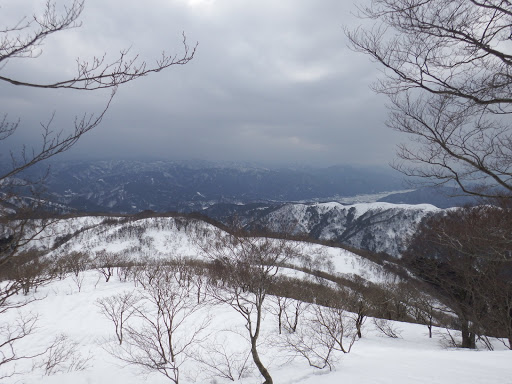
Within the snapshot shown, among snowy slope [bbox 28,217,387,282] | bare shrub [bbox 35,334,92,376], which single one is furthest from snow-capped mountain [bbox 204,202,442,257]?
bare shrub [bbox 35,334,92,376]

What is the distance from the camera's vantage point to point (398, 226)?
157 metres

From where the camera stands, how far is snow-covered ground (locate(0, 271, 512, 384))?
870cm

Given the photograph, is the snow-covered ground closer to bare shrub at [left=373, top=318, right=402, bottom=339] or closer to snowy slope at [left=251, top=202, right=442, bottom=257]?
bare shrub at [left=373, top=318, right=402, bottom=339]

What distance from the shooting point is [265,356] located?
19703 mm

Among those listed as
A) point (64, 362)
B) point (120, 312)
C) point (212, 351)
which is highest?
point (212, 351)

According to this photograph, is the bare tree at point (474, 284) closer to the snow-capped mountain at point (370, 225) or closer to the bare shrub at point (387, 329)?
the bare shrub at point (387, 329)

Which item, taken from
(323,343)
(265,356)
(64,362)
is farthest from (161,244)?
(323,343)

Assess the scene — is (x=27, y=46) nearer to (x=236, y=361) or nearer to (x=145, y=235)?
(x=236, y=361)

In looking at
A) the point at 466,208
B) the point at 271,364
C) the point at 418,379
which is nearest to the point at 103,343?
the point at 271,364

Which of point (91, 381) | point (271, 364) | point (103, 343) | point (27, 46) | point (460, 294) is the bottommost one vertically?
point (103, 343)

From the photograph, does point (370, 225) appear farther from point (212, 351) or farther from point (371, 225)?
point (212, 351)

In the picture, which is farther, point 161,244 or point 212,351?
point 161,244

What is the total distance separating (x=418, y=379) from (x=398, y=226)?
169243mm

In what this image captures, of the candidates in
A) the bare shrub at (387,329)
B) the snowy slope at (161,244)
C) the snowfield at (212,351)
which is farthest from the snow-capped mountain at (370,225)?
the bare shrub at (387,329)
